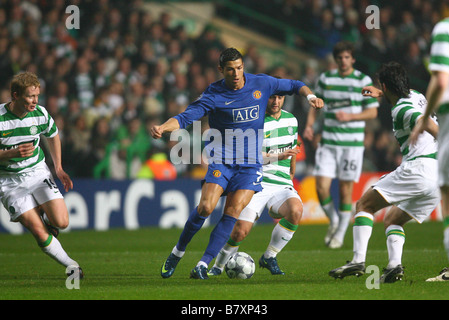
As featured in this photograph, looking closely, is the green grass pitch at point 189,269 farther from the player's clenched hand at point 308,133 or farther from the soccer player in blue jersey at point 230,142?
the player's clenched hand at point 308,133

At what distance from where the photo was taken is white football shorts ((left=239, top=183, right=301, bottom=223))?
26.2 ft

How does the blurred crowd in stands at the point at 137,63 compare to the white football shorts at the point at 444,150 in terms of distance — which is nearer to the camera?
the white football shorts at the point at 444,150

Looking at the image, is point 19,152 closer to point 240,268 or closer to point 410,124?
point 240,268

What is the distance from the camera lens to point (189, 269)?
8.30 meters

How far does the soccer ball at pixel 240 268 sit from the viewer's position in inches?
290

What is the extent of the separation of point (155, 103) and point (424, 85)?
683 cm

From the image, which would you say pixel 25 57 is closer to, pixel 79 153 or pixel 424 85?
pixel 79 153

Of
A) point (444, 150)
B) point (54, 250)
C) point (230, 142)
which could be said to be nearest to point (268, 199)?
point (230, 142)

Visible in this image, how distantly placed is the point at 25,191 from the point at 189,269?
2060 mm

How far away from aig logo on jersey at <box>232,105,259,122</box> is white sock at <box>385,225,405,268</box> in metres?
1.78

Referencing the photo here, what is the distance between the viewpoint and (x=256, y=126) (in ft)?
24.7

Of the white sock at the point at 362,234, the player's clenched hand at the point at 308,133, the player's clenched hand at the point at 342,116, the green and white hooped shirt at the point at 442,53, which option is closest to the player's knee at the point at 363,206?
the white sock at the point at 362,234

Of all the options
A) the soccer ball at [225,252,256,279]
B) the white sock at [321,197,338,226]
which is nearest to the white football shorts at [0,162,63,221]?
the soccer ball at [225,252,256,279]

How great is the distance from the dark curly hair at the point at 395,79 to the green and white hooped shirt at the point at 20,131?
346cm
